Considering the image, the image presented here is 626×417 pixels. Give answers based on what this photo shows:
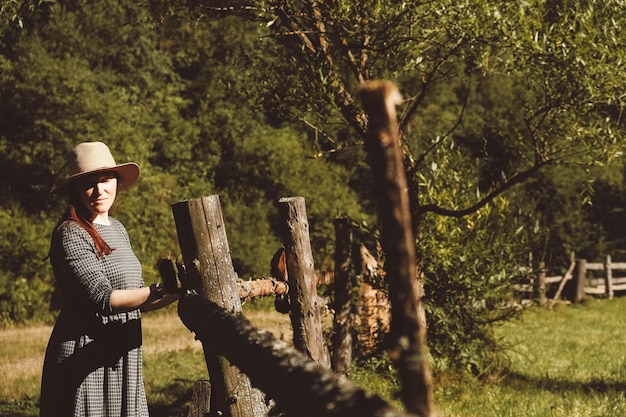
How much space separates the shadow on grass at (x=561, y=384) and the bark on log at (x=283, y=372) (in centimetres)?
759

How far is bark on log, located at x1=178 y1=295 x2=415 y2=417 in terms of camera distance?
163 cm

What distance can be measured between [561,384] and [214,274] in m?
8.02

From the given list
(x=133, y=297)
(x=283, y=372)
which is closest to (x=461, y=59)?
(x=133, y=297)

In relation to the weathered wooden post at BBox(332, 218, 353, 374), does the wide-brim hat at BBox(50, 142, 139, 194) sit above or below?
above

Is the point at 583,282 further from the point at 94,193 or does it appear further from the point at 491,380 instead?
the point at 94,193

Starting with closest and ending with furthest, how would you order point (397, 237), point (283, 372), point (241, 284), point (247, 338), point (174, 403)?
point (397, 237) → point (283, 372) → point (247, 338) → point (241, 284) → point (174, 403)

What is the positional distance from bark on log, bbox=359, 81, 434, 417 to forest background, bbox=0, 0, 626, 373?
435 centimetres

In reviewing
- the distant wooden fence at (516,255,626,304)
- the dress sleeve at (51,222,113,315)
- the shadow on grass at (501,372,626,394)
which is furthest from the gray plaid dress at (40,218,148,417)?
the distant wooden fence at (516,255,626,304)

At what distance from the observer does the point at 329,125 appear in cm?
1892

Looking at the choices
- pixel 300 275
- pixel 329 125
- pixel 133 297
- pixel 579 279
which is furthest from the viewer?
pixel 579 279

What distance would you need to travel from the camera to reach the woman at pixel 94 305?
11.9ft

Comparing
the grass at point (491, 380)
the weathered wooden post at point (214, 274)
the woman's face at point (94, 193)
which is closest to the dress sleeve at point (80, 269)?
the woman's face at point (94, 193)

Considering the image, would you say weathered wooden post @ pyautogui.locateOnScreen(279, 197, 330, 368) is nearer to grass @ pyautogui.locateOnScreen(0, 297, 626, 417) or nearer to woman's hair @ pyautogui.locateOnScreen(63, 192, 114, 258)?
woman's hair @ pyautogui.locateOnScreen(63, 192, 114, 258)

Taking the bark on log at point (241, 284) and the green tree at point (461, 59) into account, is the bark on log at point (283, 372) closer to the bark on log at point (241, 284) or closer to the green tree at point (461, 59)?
the bark on log at point (241, 284)
